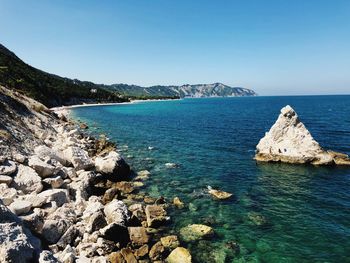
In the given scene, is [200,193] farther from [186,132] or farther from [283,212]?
[186,132]

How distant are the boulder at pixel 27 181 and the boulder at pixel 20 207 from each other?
11.7ft

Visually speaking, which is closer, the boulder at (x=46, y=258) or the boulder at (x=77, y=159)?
the boulder at (x=46, y=258)

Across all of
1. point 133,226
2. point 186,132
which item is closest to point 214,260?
point 133,226

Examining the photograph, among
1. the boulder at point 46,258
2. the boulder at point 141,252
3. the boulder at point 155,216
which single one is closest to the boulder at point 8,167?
the boulder at point 46,258

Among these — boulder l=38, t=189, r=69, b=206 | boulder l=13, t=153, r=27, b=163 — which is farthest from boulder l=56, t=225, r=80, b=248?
boulder l=13, t=153, r=27, b=163

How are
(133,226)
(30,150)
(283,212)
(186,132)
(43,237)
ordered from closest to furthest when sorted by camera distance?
(43,237)
(133,226)
(283,212)
(30,150)
(186,132)

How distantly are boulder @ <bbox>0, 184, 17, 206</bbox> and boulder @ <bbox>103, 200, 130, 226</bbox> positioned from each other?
21.9 feet

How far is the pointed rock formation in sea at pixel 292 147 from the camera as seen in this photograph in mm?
40469

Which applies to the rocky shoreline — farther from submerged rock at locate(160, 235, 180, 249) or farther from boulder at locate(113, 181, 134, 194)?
boulder at locate(113, 181, 134, 194)

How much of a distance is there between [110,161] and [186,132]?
40.4m

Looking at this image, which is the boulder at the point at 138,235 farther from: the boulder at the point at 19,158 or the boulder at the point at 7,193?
the boulder at the point at 19,158

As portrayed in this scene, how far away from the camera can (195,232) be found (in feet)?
67.9

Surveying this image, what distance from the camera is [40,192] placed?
2223cm

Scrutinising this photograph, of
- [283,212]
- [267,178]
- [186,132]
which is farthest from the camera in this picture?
[186,132]
